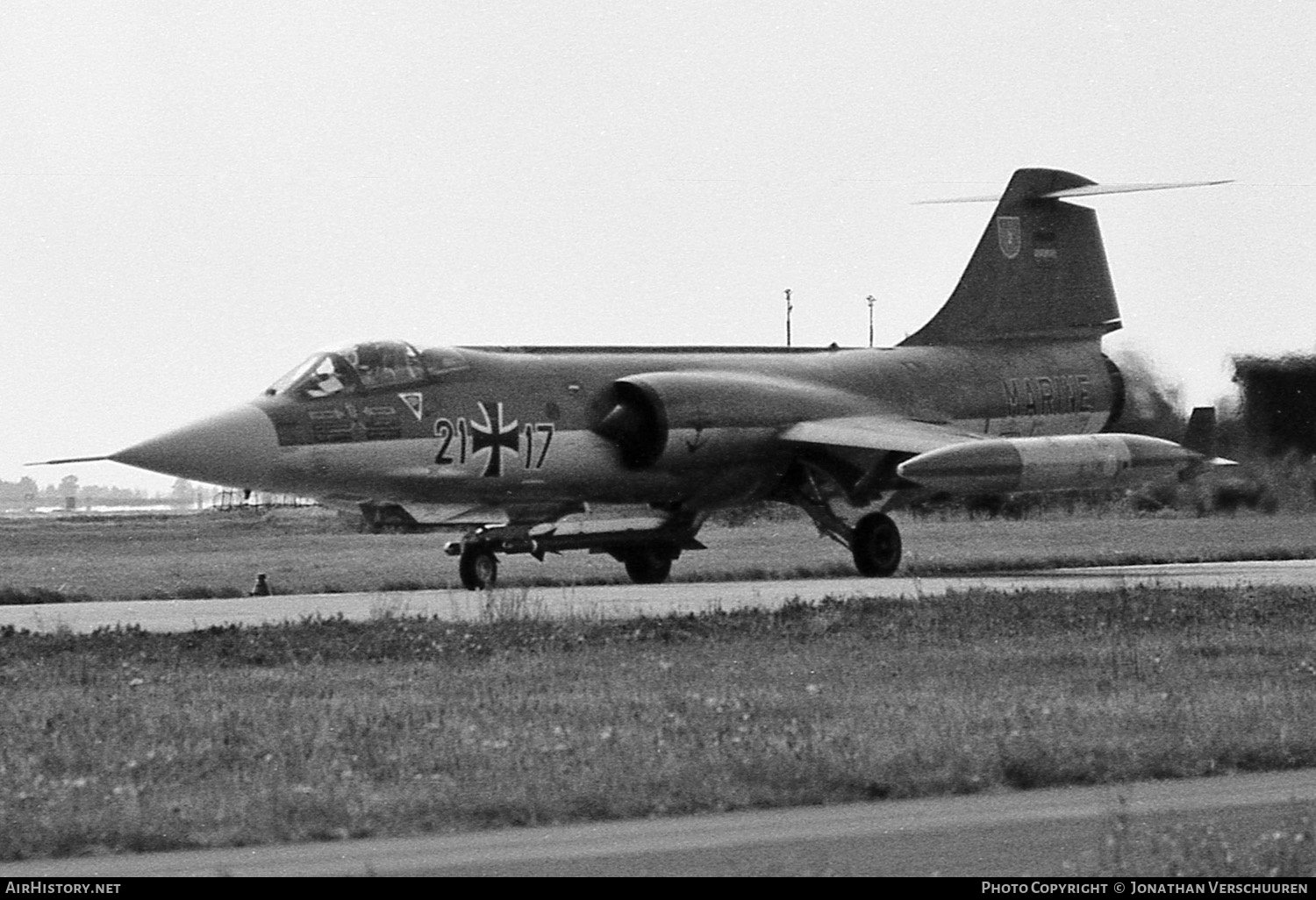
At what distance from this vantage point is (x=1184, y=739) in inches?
437

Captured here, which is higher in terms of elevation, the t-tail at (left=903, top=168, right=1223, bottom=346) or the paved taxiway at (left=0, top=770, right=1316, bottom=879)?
the t-tail at (left=903, top=168, right=1223, bottom=346)

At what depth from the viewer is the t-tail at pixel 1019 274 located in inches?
1308

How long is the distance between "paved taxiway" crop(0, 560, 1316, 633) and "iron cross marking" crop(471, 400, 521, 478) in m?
1.84

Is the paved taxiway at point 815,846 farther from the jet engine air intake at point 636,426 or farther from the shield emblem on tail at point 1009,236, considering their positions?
the shield emblem on tail at point 1009,236

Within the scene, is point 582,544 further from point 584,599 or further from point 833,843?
point 833,843

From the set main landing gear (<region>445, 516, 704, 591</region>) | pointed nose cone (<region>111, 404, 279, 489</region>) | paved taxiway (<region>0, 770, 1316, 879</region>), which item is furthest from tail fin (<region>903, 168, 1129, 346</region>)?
paved taxiway (<region>0, 770, 1316, 879</region>)

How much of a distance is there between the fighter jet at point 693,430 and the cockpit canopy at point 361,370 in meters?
0.03

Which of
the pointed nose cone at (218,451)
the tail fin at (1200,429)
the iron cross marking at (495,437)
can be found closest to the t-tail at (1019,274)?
the tail fin at (1200,429)

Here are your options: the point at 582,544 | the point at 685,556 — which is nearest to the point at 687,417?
the point at 582,544

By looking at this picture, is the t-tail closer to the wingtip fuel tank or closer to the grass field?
the grass field

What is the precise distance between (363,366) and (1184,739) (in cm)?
1577

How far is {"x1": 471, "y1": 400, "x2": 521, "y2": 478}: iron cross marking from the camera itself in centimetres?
2623

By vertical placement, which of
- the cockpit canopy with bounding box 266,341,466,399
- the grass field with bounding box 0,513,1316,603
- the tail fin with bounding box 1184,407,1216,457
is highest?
Answer: the cockpit canopy with bounding box 266,341,466,399

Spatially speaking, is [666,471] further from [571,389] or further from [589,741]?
[589,741]
